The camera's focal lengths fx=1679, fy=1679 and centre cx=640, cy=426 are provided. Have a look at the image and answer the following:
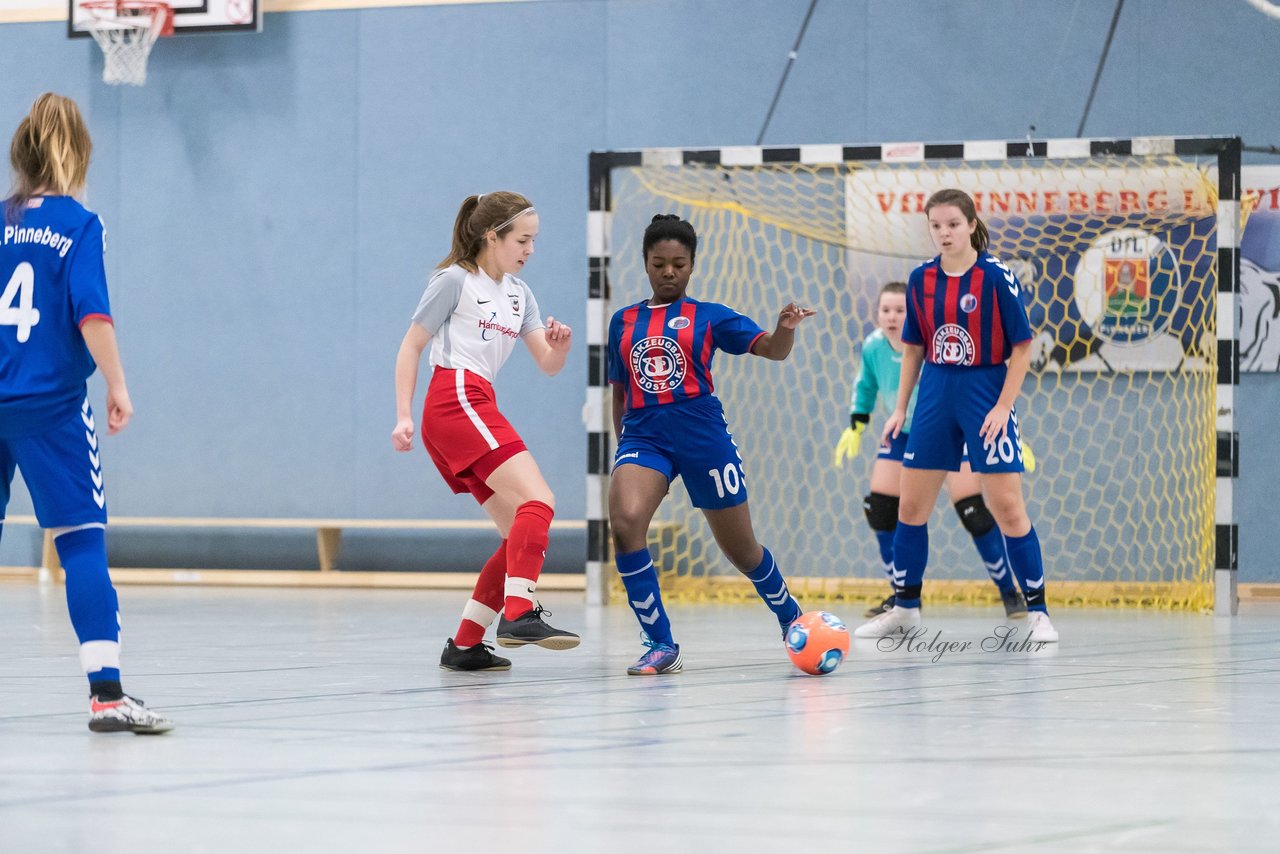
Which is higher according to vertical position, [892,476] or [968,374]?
[968,374]

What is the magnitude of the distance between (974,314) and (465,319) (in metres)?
2.15

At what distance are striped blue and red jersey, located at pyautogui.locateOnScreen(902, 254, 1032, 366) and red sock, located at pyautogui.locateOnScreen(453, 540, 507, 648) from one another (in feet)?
6.83

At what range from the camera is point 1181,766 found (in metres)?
3.61

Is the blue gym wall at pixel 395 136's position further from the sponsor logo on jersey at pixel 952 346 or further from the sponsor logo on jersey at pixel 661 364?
the sponsor logo on jersey at pixel 661 364

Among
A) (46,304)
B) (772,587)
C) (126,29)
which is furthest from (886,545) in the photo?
(126,29)

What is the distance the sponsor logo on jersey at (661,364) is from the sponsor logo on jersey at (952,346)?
57.9 inches

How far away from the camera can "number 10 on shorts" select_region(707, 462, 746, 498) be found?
5590 mm

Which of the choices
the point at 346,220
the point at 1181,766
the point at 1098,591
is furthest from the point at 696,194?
the point at 1181,766

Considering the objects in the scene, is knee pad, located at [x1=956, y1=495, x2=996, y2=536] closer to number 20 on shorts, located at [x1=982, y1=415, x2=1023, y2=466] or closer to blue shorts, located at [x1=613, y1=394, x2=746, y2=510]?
number 20 on shorts, located at [x1=982, y1=415, x2=1023, y2=466]

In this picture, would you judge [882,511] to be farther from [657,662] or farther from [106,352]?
[106,352]

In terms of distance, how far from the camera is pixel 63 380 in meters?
4.06

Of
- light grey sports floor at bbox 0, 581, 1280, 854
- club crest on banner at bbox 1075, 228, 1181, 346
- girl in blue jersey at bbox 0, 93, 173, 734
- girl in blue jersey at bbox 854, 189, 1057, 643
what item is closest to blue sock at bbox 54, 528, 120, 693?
girl in blue jersey at bbox 0, 93, 173, 734

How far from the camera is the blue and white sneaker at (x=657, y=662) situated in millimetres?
5570

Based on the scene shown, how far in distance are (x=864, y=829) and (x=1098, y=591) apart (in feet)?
25.9
